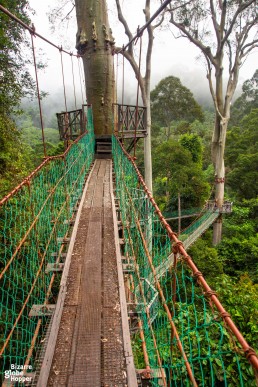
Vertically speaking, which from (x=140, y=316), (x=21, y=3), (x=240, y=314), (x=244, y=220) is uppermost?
(x=21, y=3)

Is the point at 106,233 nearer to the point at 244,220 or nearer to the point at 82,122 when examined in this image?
the point at 82,122

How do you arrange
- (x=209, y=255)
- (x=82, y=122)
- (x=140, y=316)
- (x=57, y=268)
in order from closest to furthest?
(x=140, y=316) → (x=57, y=268) → (x=82, y=122) → (x=209, y=255)

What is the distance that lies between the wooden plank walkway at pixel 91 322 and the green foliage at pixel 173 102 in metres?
15.6

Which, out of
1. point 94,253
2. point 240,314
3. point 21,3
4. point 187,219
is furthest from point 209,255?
point 21,3

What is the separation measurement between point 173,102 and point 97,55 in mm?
11087

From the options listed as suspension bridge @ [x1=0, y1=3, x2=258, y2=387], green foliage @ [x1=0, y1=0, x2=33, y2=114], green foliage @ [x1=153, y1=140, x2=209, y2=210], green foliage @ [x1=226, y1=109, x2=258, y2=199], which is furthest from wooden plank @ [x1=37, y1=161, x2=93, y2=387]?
green foliage @ [x1=226, y1=109, x2=258, y2=199]

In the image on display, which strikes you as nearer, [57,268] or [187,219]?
[57,268]

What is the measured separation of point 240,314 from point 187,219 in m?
8.09

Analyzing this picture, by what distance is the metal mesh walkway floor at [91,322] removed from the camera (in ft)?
4.28

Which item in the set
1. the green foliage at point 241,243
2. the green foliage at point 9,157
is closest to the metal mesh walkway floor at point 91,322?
the green foliage at point 9,157

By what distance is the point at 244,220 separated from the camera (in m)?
11.5

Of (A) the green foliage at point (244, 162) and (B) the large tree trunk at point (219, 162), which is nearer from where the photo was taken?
(B) the large tree trunk at point (219, 162)

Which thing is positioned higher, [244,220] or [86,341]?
[86,341]

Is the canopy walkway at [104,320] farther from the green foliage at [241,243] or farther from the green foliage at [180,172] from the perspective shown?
the green foliage at [180,172]
